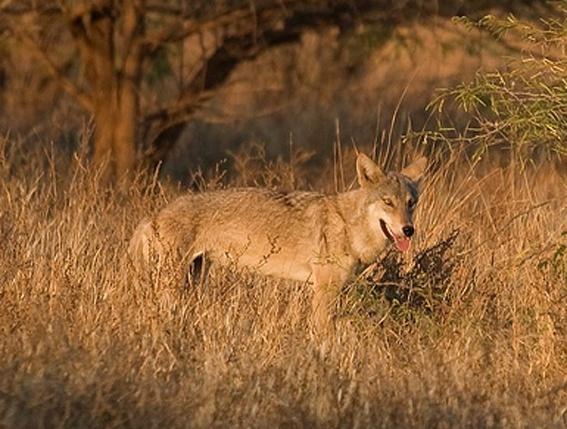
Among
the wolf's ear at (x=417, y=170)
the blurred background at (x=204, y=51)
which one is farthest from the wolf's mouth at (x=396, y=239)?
the blurred background at (x=204, y=51)

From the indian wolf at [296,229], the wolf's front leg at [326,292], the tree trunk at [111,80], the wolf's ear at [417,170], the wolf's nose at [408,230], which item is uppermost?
the wolf's ear at [417,170]

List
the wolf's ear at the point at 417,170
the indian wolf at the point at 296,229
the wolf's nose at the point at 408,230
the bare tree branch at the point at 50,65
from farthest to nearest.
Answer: the bare tree branch at the point at 50,65 < the wolf's ear at the point at 417,170 < the indian wolf at the point at 296,229 < the wolf's nose at the point at 408,230

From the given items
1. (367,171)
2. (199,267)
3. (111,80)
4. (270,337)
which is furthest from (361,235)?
(111,80)

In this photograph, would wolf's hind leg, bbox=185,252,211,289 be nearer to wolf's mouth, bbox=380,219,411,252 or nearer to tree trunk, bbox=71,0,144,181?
wolf's mouth, bbox=380,219,411,252

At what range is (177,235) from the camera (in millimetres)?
8930

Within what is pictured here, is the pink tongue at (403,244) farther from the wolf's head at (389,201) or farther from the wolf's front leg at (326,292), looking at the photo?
the wolf's front leg at (326,292)

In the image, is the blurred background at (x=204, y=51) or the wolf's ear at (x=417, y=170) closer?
the wolf's ear at (x=417, y=170)

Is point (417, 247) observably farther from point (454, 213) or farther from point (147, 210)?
point (147, 210)

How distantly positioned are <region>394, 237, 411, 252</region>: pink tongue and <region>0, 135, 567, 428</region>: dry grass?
22cm

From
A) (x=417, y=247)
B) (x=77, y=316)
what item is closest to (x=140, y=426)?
(x=77, y=316)

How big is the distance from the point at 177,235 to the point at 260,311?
0.96 metres

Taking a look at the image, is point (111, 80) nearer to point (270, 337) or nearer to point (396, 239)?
point (396, 239)

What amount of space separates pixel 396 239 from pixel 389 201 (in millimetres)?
222

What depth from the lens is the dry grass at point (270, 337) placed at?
6516 millimetres
